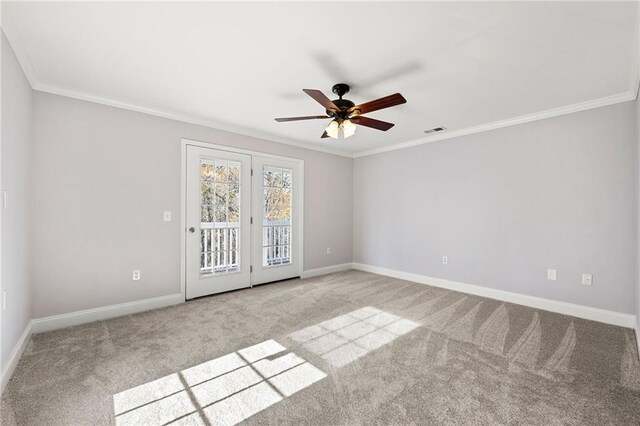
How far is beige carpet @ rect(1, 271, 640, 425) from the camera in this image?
5.62 ft

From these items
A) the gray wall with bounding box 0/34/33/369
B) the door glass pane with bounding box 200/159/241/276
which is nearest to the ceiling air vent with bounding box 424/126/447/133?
the door glass pane with bounding box 200/159/241/276

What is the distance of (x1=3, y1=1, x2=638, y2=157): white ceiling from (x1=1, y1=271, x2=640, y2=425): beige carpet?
2.44 meters

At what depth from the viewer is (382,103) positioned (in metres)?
2.42

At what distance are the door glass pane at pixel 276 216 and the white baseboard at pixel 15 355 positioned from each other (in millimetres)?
2677

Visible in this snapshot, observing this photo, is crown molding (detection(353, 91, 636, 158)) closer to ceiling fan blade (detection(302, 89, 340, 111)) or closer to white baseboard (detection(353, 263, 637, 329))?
Answer: white baseboard (detection(353, 263, 637, 329))

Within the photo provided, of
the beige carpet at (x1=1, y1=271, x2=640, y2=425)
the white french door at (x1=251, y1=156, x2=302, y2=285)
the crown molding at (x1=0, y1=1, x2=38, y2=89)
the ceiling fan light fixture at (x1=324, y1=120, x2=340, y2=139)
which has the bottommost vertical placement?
the beige carpet at (x1=1, y1=271, x2=640, y2=425)

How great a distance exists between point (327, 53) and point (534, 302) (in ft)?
12.5

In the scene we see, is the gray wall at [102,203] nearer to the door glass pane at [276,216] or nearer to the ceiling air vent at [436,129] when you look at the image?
the door glass pane at [276,216]

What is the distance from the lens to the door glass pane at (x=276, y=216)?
4.64 metres

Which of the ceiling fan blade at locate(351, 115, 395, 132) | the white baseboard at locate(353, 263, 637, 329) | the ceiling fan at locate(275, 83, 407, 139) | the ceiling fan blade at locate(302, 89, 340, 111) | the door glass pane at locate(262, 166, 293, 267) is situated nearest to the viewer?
the ceiling fan blade at locate(302, 89, 340, 111)

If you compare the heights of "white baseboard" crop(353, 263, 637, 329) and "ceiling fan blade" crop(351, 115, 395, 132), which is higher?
"ceiling fan blade" crop(351, 115, 395, 132)

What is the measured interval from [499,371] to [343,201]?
4.02 m

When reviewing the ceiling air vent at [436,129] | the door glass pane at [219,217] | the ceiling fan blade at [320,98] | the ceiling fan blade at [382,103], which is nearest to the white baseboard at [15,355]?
the door glass pane at [219,217]

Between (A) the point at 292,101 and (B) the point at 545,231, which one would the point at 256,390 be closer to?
(A) the point at 292,101
